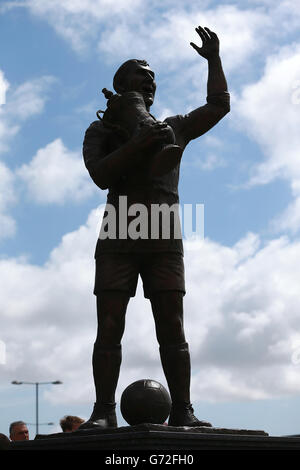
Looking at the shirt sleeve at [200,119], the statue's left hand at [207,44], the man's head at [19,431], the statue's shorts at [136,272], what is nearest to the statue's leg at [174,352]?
the statue's shorts at [136,272]

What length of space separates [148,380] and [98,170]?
2.09 metres

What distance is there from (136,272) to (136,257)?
15 centimetres

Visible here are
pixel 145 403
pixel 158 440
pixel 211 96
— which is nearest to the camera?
pixel 158 440

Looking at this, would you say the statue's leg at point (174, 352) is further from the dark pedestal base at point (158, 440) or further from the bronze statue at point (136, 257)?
the dark pedestal base at point (158, 440)

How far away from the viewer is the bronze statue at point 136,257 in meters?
7.30

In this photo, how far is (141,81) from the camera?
26.5 ft

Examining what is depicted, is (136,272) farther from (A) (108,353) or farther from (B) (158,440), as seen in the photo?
(B) (158,440)

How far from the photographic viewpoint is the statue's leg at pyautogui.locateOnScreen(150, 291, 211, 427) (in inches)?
288

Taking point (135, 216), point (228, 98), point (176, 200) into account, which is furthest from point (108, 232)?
point (228, 98)

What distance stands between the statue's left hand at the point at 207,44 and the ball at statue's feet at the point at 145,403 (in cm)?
356

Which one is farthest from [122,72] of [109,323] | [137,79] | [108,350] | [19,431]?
[19,431]

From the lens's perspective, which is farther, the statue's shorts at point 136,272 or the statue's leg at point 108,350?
the statue's shorts at point 136,272

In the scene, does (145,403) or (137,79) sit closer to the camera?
(145,403)
